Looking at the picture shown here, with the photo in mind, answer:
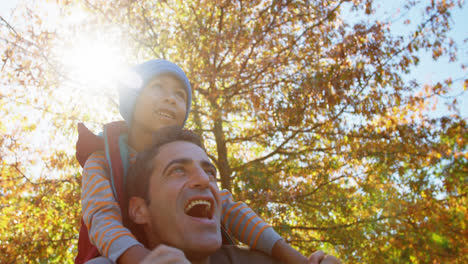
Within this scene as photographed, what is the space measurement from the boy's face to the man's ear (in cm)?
48

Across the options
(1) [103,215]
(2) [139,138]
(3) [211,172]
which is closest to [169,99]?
(2) [139,138]

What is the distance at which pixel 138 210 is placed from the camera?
1.97 m

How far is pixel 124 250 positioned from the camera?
154 centimetres

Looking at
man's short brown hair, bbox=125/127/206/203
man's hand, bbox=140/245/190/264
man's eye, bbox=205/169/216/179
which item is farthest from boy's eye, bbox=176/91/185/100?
man's hand, bbox=140/245/190/264

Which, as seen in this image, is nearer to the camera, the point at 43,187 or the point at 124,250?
the point at 124,250

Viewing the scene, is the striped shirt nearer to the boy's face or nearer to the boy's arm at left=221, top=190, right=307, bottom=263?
the boy's arm at left=221, top=190, right=307, bottom=263

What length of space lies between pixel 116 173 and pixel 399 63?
22.3ft

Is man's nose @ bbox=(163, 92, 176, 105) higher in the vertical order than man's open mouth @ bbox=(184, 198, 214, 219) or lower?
higher

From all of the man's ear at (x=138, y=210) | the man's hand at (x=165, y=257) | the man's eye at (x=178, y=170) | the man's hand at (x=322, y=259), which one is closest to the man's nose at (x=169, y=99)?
the man's eye at (x=178, y=170)

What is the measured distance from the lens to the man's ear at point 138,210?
6.36 feet

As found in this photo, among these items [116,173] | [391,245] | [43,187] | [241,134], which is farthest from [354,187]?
[116,173]

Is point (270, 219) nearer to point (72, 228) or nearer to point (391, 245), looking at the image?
point (391, 245)

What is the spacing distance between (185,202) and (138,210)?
0.33m

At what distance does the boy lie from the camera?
1684 mm
